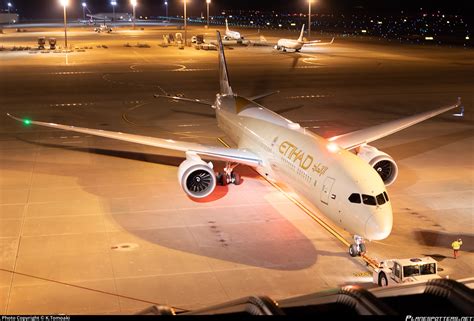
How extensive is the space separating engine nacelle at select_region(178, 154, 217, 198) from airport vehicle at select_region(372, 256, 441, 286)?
7.87 m

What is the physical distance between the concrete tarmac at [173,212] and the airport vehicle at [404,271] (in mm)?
592

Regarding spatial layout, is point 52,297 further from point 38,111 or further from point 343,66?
point 343,66

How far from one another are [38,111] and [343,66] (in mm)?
41995

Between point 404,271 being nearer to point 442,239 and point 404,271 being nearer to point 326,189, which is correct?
point 326,189

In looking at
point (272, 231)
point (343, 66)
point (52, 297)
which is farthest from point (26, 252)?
point (343, 66)

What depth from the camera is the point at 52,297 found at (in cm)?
1573

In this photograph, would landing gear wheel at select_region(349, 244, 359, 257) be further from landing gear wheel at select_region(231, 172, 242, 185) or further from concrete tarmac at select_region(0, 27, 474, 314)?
landing gear wheel at select_region(231, 172, 242, 185)

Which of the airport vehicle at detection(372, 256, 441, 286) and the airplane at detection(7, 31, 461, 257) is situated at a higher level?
the airplane at detection(7, 31, 461, 257)

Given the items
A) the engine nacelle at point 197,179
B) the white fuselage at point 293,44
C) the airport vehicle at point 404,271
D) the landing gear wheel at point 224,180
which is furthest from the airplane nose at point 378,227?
the white fuselage at point 293,44

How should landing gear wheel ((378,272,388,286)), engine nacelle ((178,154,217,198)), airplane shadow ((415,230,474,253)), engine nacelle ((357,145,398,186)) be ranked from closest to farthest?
landing gear wheel ((378,272,388,286)), airplane shadow ((415,230,474,253)), engine nacelle ((178,154,217,198)), engine nacelle ((357,145,398,186))

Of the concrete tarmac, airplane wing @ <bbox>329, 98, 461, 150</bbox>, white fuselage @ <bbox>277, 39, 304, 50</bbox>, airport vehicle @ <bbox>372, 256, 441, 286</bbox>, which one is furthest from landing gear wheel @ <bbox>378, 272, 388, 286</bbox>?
white fuselage @ <bbox>277, 39, 304, 50</bbox>

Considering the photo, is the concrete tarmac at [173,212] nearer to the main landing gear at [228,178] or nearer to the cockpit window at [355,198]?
the main landing gear at [228,178]

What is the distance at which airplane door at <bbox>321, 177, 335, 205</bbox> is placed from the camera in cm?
1880

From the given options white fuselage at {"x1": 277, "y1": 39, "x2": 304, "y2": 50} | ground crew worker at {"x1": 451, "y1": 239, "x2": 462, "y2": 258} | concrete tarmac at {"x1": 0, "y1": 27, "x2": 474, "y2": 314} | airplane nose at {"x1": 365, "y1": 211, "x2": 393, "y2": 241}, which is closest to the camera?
concrete tarmac at {"x1": 0, "y1": 27, "x2": 474, "y2": 314}
